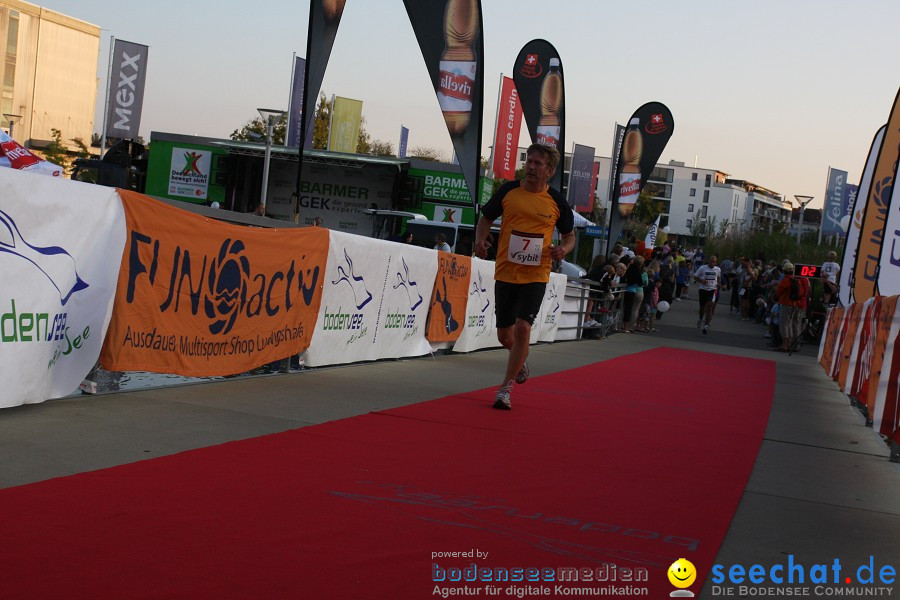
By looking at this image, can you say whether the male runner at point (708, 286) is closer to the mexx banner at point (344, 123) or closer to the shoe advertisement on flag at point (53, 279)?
the shoe advertisement on flag at point (53, 279)

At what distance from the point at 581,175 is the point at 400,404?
42.6 m

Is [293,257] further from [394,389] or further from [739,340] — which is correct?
[739,340]

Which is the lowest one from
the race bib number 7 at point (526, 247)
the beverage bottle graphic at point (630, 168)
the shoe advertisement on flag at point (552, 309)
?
the shoe advertisement on flag at point (552, 309)

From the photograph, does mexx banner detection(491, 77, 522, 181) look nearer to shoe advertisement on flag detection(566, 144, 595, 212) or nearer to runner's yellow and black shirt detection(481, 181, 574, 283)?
shoe advertisement on flag detection(566, 144, 595, 212)

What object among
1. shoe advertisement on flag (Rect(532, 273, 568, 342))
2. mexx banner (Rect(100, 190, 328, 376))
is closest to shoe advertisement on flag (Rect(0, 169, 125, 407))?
mexx banner (Rect(100, 190, 328, 376))

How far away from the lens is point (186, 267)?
708 cm

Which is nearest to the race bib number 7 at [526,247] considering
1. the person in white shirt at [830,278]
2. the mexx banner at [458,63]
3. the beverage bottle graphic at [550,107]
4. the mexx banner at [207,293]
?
the mexx banner at [207,293]

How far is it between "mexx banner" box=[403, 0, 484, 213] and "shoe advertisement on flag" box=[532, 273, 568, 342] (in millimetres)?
2441

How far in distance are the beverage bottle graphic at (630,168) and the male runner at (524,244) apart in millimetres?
19023

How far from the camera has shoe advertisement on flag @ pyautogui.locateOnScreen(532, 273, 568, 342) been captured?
17.4 m

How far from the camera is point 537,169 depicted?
25.6 ft

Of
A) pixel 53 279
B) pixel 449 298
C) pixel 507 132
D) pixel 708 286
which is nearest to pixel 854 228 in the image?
pixel 449 298

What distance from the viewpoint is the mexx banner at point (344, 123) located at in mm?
46844

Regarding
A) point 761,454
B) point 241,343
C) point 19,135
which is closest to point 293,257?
point 241,343
